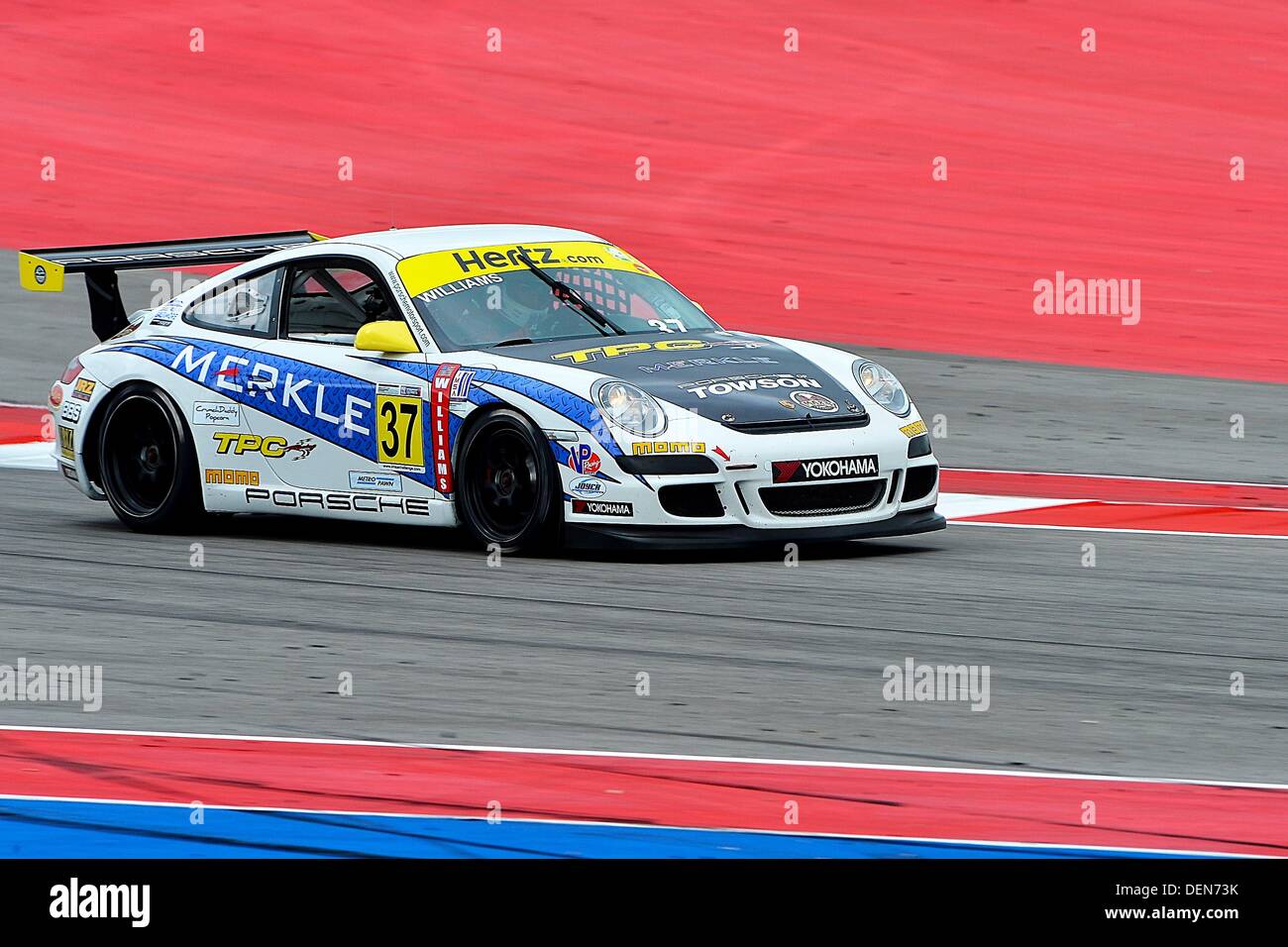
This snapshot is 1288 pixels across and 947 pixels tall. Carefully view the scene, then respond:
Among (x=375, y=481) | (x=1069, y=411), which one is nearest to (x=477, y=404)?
(x=375, y=481)

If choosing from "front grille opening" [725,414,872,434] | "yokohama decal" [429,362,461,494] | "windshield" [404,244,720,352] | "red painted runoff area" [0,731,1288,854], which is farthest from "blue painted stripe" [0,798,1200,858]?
"windshield" [404,244,720,352]

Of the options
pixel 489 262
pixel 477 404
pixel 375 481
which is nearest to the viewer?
pixel 477 404

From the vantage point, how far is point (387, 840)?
5.85m

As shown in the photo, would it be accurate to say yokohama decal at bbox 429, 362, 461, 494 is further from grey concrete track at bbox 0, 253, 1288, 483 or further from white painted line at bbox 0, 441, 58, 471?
grey concrete track at bbox 0, 253, 1288, 483

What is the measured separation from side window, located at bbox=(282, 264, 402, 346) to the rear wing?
A: 0.54 m

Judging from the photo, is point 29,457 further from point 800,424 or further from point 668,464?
point 800,424

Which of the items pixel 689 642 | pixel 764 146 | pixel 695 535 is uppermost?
pixel 764 146

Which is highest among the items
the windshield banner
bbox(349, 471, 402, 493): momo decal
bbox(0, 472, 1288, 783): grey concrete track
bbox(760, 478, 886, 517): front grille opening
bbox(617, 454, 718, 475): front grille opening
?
the windshield banner

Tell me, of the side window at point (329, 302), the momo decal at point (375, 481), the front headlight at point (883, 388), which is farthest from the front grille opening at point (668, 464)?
the side window at point (329, 302)

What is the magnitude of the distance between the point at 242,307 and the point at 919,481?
11.2ft

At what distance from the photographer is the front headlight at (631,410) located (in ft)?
32.8

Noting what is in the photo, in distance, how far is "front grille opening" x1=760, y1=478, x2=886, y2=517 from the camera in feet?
33.1

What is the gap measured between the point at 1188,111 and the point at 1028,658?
2118 cm
